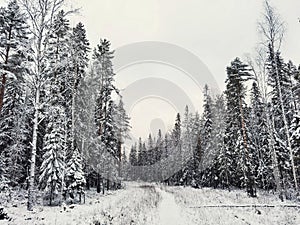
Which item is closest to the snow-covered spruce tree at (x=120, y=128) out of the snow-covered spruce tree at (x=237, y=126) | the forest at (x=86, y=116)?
the forest at (x=86, y=116)

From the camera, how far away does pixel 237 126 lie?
31266mm

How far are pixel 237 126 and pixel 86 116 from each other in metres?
18.3

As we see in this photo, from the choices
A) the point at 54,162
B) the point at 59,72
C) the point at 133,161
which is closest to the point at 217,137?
the point at 59,72

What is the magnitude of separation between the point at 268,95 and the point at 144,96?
62730 mm

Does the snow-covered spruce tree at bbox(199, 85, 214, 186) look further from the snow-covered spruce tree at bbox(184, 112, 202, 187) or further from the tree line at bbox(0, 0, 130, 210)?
the tree line at bbox(0, 0, 130, 210)

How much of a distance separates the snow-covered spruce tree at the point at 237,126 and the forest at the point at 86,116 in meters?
0.11

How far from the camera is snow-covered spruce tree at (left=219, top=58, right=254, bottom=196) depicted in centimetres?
2534

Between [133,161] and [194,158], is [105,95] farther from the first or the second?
[133,161]

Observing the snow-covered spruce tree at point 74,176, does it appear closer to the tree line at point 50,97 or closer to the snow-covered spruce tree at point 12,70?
the tree line at point 50,97

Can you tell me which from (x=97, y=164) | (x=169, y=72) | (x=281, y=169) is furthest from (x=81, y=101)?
(x=169, y=72)

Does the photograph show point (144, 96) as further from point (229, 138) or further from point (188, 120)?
point (229, 138)

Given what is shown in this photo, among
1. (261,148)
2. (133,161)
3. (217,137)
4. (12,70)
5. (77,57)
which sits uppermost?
(77,57)

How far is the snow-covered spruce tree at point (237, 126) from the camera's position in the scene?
25344 millimetres

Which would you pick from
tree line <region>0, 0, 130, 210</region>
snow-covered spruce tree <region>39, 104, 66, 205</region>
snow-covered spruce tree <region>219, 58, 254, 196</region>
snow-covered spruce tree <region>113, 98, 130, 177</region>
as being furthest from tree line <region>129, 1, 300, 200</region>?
snow-covered spruce tree <region>39, 104, 66, 205</region>
